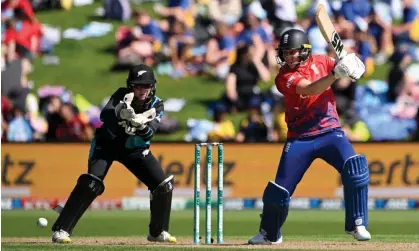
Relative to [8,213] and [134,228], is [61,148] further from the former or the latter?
[134,228]

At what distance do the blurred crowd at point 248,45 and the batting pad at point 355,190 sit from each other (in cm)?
909

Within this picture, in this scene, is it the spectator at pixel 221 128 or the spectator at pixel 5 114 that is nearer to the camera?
the spectator at pixel 221 128

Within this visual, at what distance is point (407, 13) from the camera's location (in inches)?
842

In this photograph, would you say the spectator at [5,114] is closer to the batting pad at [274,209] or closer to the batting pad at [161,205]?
the batting pad at [161,205]

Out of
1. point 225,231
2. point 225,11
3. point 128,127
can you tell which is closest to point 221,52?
point 225,11

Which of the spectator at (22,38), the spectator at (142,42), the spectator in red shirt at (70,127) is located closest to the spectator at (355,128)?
the spectator at (142,42)

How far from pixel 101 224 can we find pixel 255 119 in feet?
14.1

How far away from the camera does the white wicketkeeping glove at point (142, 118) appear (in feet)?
34.8

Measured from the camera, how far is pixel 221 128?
19.1m

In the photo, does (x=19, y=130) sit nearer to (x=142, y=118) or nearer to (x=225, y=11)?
(x=225, y=11)

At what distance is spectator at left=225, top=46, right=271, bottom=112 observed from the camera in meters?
20.0

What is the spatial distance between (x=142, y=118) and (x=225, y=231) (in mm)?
3840

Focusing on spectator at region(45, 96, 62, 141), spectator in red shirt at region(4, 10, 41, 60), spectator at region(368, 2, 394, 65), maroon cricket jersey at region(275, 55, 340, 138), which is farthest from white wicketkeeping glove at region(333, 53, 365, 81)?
spectator in red shirt at region(4, 10, 41, 60)

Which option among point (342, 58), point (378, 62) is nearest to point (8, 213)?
point (378, 62)
